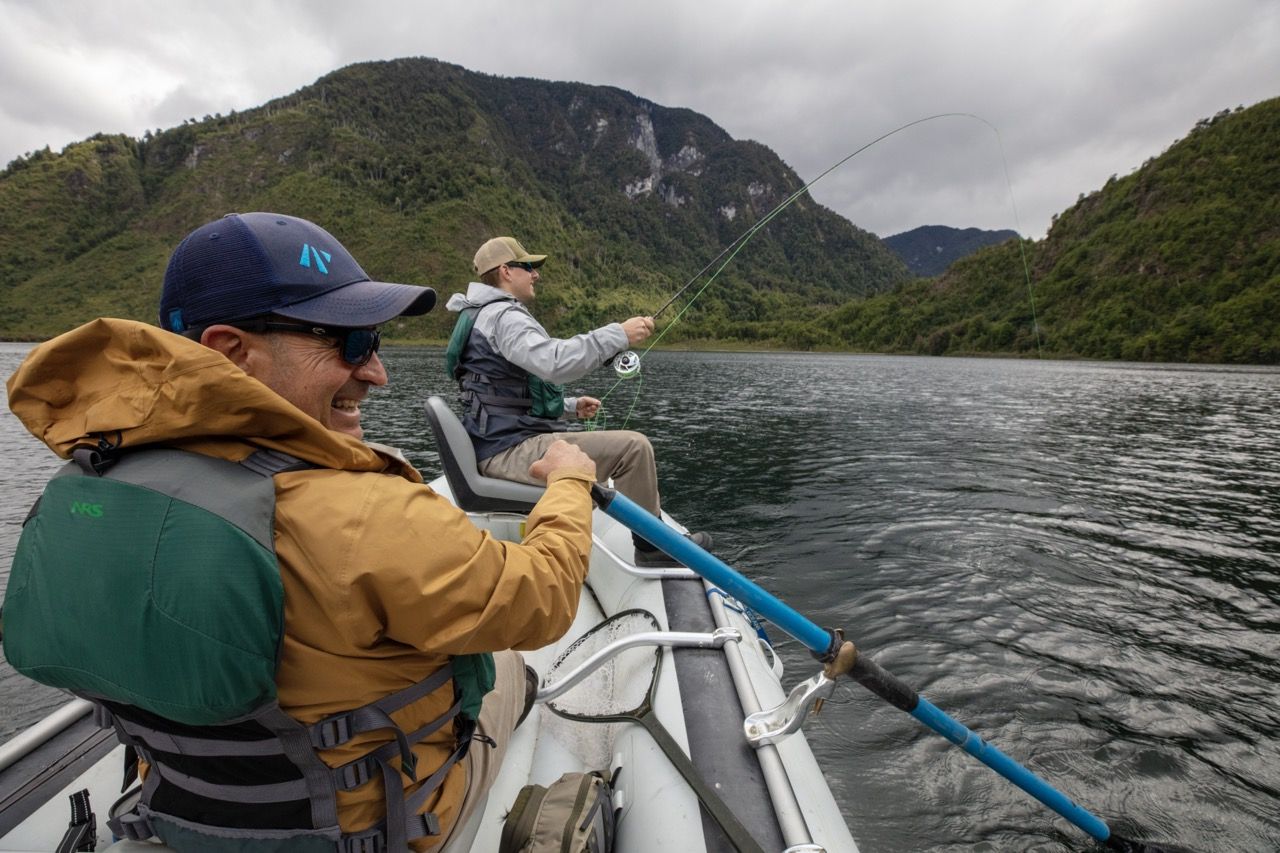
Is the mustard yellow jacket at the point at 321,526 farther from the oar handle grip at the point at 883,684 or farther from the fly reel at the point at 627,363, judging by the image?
the fly reel at the point at 627,363

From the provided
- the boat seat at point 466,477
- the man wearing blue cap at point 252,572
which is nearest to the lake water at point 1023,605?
the boat seat at point 466,477

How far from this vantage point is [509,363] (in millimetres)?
4258

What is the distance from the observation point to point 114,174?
5354 inches

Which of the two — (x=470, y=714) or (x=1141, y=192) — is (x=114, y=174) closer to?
(x=470, y=714)

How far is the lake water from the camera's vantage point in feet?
12.2

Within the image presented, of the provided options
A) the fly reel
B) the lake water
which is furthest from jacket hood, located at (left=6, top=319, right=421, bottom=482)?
the lake water

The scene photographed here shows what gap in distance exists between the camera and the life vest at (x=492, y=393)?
167 inches

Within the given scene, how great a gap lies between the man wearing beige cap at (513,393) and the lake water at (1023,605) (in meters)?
2.23

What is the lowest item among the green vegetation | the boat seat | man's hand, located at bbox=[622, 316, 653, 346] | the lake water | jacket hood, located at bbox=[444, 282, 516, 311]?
the lake water

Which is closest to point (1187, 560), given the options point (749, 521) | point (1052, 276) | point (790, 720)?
point (749, 521)

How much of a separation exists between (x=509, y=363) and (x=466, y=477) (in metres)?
0.86

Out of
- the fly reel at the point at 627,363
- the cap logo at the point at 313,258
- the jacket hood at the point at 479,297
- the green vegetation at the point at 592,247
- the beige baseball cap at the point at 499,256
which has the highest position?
the green vegetation at the point at 592,247

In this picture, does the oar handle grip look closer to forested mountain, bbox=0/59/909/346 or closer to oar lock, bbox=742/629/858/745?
oar lock, bbox=742/629/858/745

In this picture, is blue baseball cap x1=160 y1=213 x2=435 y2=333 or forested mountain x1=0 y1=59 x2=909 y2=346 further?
forested mountain x1=0 y1=59 x2=909 y2=346
